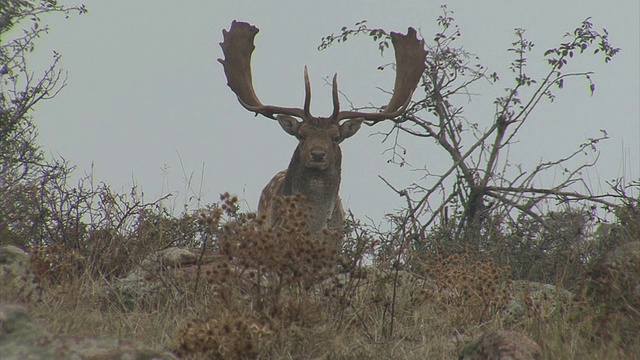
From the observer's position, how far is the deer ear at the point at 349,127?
1023cm

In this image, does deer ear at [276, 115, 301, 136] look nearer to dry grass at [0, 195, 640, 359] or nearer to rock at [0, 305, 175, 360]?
dry grass at [0, 195, 640, 359]

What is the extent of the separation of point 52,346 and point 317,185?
603 cm

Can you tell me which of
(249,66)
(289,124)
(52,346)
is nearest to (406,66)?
(249,66)

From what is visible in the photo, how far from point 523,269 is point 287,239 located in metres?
4.98

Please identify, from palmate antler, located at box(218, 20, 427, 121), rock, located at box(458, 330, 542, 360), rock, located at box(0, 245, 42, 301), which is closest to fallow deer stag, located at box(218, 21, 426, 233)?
palmate antler, located at box(218, 20, 427, 121)

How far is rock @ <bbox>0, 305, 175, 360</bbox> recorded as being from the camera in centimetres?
416

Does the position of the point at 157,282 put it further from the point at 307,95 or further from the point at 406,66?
the point at 406,66

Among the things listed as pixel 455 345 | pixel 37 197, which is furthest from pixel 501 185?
pixel 455 345

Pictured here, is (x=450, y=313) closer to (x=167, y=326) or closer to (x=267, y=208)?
(x=167, y=326)

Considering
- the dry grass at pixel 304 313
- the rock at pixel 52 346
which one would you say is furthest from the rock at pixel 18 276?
the rock at pixel 52 346

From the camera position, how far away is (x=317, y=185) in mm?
10086

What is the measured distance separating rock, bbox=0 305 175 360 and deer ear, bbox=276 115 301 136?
6.03m

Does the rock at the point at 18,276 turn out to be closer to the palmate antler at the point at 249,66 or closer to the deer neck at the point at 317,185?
the deer neck at the point at 317,185

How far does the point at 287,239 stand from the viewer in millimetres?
5766
